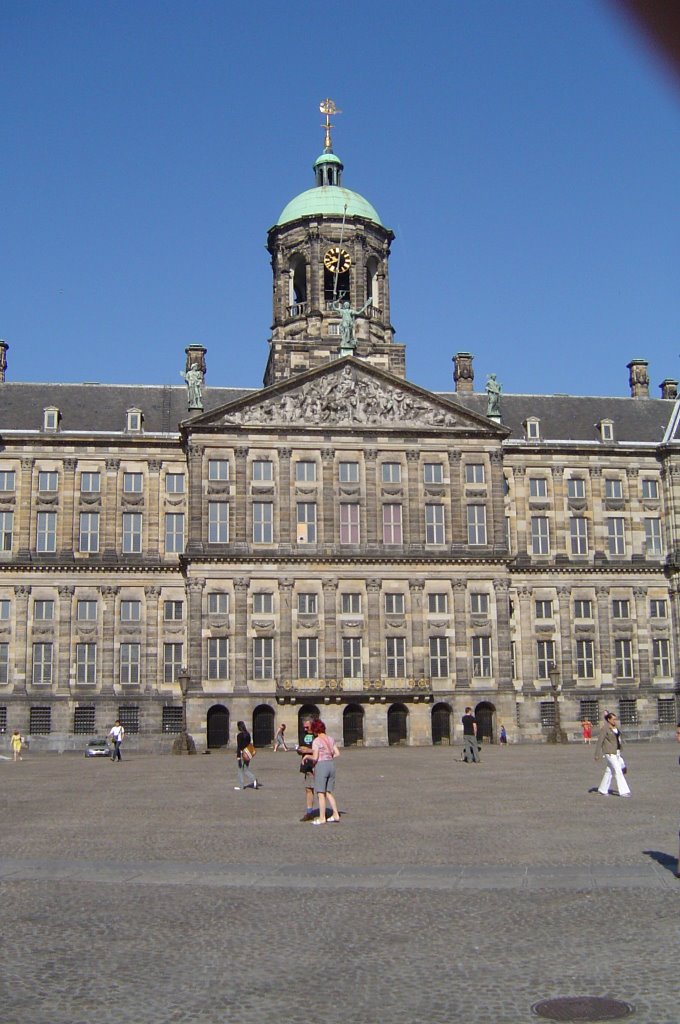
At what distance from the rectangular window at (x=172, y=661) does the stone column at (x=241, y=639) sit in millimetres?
3790

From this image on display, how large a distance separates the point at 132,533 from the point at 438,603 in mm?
16835

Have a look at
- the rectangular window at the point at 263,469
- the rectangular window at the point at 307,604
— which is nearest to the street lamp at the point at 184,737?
the rectangular window at the point at 307,604

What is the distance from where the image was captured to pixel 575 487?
65500 mm

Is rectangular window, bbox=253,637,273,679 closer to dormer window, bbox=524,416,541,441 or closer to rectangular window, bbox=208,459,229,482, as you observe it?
rectangular window, bbox=208,459,229,482

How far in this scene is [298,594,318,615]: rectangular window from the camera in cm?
5966

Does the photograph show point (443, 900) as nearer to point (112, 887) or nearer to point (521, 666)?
point (112, 887)

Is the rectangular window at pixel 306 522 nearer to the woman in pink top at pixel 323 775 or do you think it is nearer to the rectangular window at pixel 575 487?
the rectangular window at pixel 575 487

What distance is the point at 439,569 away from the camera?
2394 inches

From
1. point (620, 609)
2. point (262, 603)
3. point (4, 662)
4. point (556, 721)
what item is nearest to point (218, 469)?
point (262, 603)

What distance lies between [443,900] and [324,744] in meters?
9.01

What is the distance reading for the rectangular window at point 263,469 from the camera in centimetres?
6038

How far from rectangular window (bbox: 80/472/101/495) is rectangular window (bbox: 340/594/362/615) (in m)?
14.5

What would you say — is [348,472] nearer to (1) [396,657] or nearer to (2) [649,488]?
(1) [396,657]

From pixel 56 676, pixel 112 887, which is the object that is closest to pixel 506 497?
pixel 56 676
